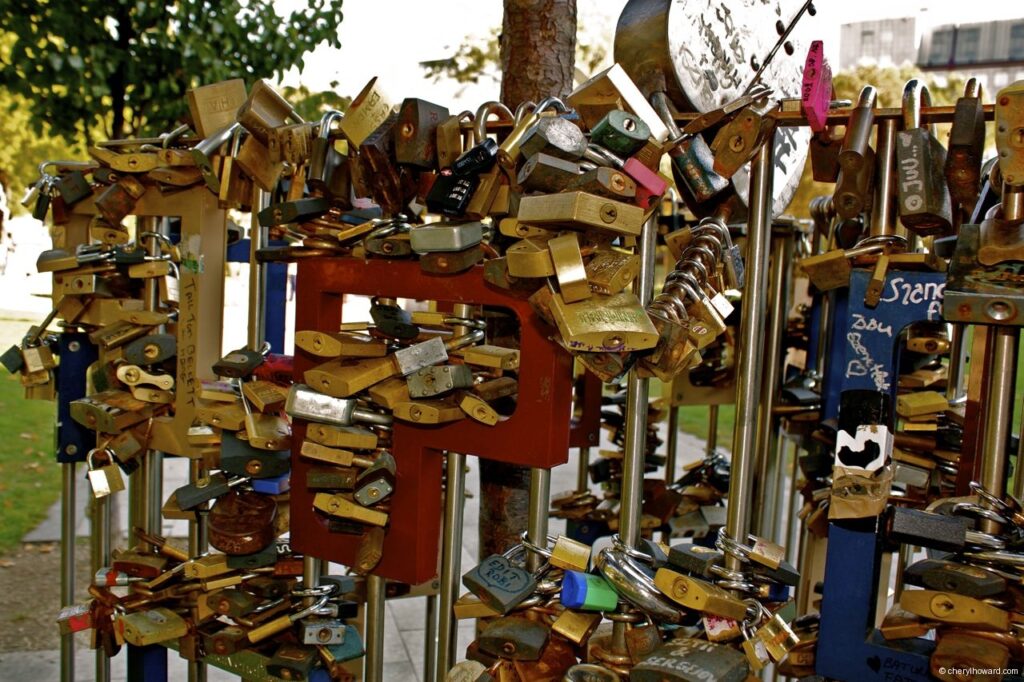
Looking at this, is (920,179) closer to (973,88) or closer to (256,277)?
(973,88)

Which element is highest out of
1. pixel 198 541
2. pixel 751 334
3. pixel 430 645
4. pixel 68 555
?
pixel 751 334

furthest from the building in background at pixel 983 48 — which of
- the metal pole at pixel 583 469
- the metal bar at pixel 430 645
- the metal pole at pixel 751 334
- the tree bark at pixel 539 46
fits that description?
the metal pole at pixel 751 334

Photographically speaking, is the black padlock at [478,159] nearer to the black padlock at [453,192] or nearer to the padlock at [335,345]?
the black padlock at [453,192]

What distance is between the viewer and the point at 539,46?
2.50 metres

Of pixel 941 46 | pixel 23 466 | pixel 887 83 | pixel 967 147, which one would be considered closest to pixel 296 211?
pixel 967 147

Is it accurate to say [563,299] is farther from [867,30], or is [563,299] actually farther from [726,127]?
[867,30]

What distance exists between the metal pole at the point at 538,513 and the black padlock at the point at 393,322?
37 centimetres

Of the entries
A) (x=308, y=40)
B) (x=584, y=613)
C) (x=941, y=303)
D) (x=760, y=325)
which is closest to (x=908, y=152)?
(x=941, y=303)

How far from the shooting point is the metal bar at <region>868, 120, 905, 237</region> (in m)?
1.47

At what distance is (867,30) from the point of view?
2347cm

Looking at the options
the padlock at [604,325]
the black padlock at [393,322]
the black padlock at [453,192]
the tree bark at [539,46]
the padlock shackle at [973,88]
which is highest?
the tree bark at [539,46]

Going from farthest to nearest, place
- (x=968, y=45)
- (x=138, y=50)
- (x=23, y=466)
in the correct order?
(x=968, y=45) → (x=23, y=466) → (x=138, y=50)

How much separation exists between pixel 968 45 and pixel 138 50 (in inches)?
1555

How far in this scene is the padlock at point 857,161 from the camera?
4.70 feet
